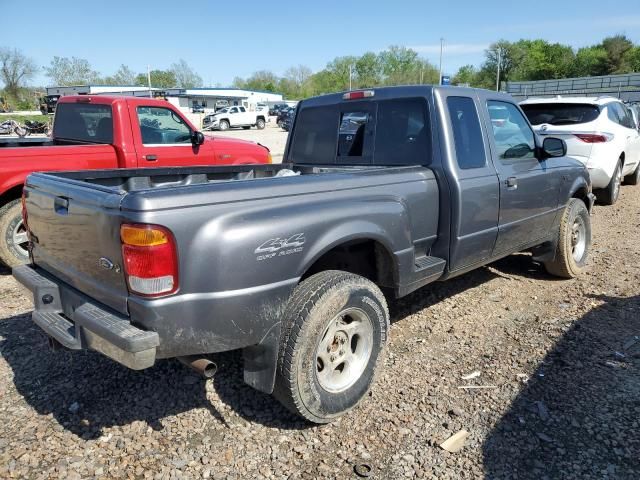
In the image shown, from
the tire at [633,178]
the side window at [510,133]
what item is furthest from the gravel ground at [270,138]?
the side window at [510,133]

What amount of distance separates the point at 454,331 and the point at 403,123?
1.73 metres

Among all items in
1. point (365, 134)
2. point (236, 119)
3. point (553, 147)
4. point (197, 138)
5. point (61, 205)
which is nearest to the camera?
point (61, 205)

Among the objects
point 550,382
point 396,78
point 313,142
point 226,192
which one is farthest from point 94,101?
point 396,78

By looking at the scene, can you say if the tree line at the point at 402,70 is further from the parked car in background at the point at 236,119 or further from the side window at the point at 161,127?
the side window at the point at 161,127

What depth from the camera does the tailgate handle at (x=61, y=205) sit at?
2.61m

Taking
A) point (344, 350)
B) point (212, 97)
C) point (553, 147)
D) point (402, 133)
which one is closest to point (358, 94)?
point (402, 133)

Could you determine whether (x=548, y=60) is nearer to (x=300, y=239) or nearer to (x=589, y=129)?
(x=589, y=129)

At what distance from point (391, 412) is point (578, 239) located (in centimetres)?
357

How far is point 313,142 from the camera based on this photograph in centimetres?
449

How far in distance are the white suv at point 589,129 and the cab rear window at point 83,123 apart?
6.26 metres

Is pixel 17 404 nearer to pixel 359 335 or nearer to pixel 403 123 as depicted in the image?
pixel 359 335

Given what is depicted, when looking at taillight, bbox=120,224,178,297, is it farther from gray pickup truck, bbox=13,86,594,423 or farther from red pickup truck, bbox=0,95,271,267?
red pickup truck, bbox=0,95,271,267

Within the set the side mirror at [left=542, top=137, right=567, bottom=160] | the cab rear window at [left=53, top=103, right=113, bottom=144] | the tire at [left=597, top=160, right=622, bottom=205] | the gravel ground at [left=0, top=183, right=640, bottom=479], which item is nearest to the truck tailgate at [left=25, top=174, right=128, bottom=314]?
the gravel ground at [left=0, top=183, right=640, bottom=479]

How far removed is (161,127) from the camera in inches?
257
